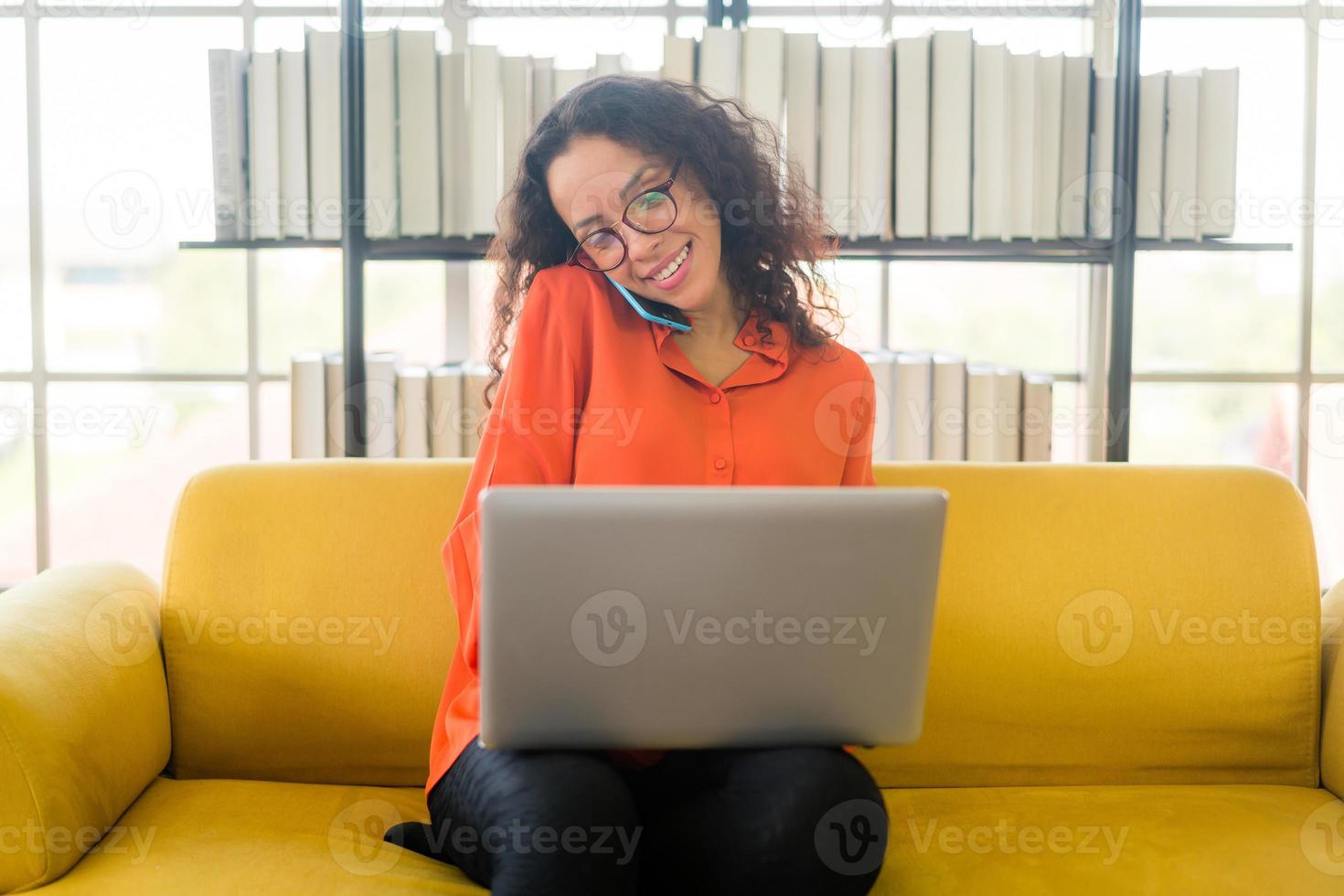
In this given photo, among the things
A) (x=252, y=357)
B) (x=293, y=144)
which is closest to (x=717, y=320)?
(x=293, y=144)

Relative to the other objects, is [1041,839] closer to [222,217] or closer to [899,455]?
[899,455]

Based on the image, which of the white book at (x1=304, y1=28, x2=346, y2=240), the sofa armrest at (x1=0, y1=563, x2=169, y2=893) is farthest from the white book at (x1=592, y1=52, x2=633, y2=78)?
the sofa armrest at (x1=0, y1=563, x2=169, y2=893)

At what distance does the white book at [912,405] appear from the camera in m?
1.96

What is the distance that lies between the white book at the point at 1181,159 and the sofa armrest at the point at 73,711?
1872mm

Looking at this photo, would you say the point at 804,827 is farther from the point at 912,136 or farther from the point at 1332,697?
the point at 912,136

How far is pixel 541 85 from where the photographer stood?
1.92 metres

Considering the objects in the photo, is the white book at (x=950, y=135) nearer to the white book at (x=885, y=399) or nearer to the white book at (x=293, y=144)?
the white book at (x=885, y=399)

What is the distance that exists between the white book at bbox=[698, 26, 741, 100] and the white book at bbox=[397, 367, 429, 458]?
0.76 m

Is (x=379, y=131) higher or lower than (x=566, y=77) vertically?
lower

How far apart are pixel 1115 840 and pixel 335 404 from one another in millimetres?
1472

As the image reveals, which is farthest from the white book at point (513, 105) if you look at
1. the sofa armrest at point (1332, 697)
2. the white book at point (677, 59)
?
the sofa armrest at point (1332, 697)

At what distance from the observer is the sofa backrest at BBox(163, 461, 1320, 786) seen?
1414 mm

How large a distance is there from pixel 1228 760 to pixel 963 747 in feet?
1.24

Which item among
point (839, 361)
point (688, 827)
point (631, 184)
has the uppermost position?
point (631, 184)
